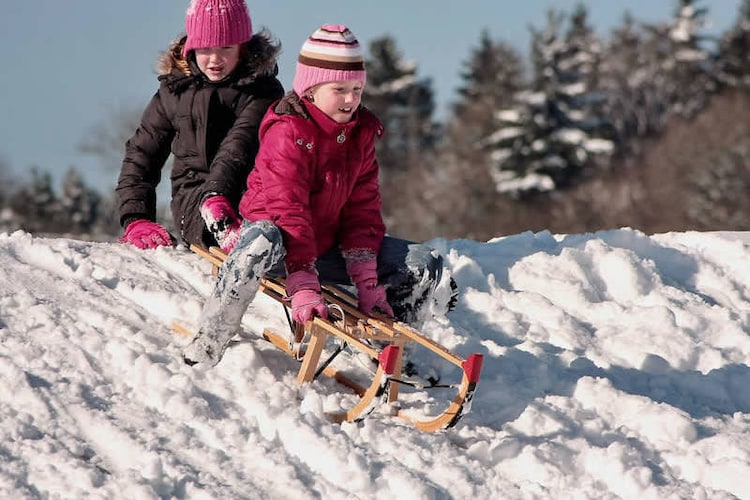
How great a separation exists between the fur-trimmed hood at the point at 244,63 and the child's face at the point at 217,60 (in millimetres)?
40

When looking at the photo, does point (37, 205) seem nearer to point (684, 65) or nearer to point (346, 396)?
point (684, 65)

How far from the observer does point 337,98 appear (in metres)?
4.49

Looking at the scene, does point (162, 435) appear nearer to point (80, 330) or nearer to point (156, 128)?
point (80, 330)

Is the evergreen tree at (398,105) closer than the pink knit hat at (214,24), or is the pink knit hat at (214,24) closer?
the pink knit hat at (214,24)

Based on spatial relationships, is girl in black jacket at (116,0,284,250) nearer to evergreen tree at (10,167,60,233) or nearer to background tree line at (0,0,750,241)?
background tree line at (0,0,750,241)

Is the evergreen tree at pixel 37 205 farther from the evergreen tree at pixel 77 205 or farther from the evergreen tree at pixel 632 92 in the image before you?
the evergreen tree at pixel 632 92

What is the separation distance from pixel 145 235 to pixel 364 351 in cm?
196

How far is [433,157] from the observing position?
186 ft

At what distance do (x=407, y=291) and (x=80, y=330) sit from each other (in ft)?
4.22

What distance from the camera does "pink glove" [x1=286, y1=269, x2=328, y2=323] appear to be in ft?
14.3

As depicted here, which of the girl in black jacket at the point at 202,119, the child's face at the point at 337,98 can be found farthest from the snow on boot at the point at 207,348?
the girl in black jacket at the point at 202,119

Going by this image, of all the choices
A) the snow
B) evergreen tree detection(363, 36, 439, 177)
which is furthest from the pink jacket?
evergreen tree detection(363, 36, 439, 177)

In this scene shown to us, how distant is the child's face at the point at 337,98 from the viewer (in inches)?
177

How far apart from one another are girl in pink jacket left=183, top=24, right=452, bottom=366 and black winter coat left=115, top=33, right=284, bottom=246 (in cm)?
93
